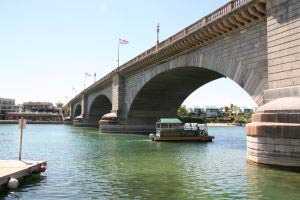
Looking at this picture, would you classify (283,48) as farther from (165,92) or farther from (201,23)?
(165,92)

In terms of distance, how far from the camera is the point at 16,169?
45.6 ft

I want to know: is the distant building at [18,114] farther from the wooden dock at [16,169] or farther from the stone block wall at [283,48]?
the stone block wall at [283,48]

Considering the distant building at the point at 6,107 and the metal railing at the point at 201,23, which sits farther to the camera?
the distant building at the point at 6,107

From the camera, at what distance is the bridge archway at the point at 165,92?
4281 cm

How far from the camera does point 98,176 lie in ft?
55.9

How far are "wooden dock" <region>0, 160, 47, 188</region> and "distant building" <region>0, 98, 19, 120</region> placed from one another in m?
160

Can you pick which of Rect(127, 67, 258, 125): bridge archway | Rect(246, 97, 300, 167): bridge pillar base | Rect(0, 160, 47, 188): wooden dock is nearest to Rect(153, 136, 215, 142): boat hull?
Rect(127, 67, 258, 125): bridge archway

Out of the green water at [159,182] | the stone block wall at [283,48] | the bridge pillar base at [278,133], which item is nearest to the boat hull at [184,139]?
the green water at [159,182]

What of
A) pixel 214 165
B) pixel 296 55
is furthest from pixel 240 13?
pixel 214 165

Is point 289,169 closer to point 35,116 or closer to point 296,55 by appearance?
point 296,55

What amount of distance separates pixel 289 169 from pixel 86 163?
11.9 meters

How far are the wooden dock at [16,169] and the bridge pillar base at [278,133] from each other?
1084 centimetres

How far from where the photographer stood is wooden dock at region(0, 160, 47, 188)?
41.7ft

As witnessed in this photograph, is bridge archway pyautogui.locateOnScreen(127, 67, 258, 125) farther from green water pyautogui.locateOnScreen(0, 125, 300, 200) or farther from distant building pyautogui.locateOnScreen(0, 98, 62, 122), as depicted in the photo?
distant building pyautogui.locateOnScreen(0, 98, 62, 122)
